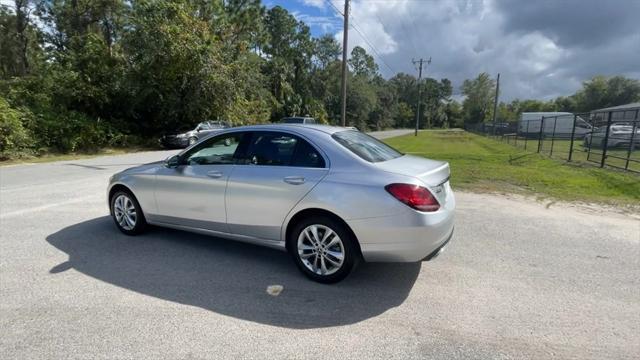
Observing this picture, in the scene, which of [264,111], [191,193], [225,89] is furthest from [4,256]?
[264,111]

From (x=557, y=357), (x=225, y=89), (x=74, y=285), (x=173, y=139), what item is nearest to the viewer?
(x=557, y=357)

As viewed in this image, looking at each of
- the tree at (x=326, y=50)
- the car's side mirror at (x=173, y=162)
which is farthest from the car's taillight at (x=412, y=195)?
the tree at (x=326, y=50)

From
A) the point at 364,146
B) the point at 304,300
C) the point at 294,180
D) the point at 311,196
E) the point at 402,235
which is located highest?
the point at 364,146

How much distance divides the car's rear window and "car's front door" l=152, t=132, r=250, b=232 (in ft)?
3.83

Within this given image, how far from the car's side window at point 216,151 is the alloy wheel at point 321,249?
1308 millimetres

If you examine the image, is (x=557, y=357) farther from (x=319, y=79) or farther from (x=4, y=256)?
(x=319, y=79)

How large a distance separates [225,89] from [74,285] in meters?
20.9

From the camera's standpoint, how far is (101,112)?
2162cm

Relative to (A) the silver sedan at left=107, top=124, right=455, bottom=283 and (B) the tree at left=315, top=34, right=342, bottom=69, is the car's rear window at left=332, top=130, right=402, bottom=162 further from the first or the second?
(B) the tree at left=315, top=34, right=342, bottom=69

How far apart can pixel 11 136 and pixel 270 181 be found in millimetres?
15972

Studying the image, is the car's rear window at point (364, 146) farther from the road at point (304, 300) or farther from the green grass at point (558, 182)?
the green grass at point (558, 182)

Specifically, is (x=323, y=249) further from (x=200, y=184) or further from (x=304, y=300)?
(x=200, y=184)

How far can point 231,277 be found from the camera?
384 centimetres

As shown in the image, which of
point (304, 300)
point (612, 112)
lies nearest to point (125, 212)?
point (304, 300)
